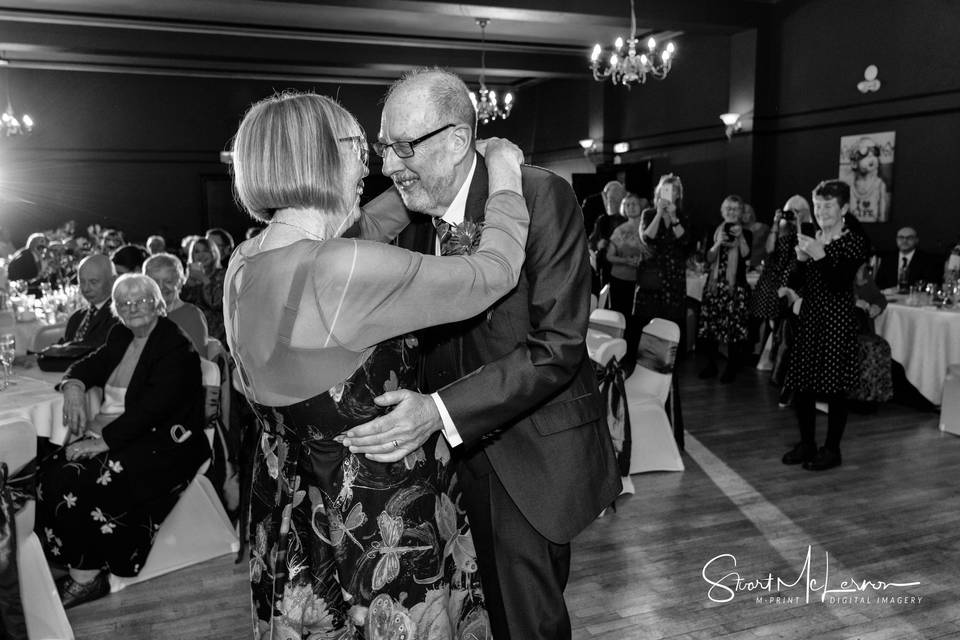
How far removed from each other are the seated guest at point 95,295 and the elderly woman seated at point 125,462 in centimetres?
86

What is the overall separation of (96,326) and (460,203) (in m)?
3.19

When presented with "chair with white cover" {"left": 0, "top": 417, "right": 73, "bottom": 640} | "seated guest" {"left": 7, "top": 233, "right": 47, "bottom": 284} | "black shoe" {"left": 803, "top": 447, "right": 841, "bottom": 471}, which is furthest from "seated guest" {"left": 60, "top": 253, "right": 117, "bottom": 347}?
Answer: "black shoe" {"left": 803, "top": 447, "right": 841, "bottom": 471}

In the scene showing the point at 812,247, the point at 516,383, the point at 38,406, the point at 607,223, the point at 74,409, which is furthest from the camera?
the point at 607,223

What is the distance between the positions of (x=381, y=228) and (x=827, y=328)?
3211 millimetres

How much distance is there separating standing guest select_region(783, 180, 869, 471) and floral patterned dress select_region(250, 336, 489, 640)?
3384 mm

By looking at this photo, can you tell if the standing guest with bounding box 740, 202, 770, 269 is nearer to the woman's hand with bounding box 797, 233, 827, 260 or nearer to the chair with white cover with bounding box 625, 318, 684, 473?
the woman's hand with bounding box 797, 233, 827, 260

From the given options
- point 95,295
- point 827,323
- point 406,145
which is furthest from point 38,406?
point 827,323

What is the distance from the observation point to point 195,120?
15.3 meters

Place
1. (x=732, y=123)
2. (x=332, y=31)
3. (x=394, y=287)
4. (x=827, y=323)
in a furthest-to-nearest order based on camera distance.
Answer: (x=332, y=31) → (x=732, y=123) → (x=827, y=323) → (x=394, y=287)

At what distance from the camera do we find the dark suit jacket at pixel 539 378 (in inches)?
60.4

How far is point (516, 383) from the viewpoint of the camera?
1.53m

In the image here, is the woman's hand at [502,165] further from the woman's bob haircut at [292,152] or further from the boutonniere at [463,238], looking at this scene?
the woman's bob haircut at [292,152]

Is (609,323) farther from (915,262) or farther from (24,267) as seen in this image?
(24,267)

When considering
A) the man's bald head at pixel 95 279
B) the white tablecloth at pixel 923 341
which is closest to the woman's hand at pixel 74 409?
the man's bald head at pixel 95 279
